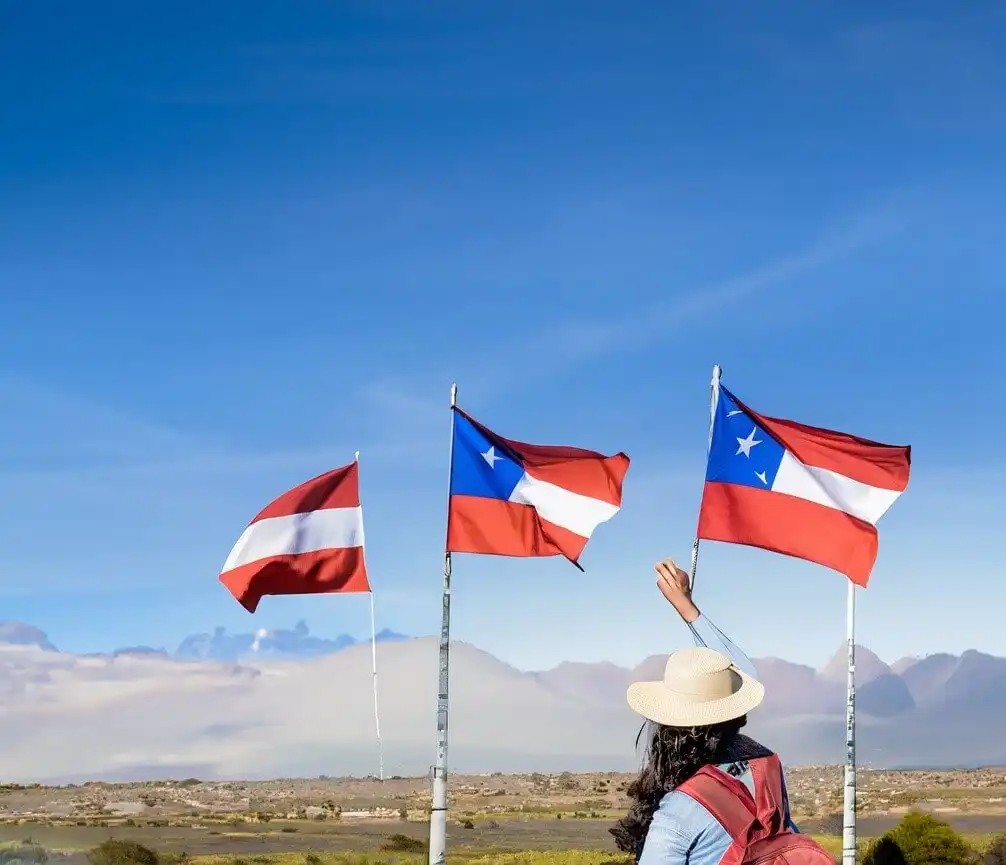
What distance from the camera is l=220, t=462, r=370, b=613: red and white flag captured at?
21656mm

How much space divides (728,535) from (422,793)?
116181mm

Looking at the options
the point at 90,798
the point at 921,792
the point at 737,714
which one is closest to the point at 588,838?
the point at 921,792

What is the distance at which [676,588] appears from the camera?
7.06 meters

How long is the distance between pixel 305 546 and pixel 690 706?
17.1 metres

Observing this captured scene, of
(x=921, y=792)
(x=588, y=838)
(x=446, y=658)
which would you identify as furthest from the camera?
(x=921, y=792)

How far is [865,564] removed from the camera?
20906mm

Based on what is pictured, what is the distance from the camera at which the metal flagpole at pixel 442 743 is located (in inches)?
811

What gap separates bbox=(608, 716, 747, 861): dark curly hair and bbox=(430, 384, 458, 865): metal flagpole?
15.4 m

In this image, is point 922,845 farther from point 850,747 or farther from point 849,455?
point 849,455

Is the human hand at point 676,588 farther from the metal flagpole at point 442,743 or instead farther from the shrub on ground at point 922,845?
the shrub on ground at point 922,845

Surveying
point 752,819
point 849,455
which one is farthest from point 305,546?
point 752,819

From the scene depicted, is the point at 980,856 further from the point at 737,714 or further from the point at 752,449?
the point at 737,714

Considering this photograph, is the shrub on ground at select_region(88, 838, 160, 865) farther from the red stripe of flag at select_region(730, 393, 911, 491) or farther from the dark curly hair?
the dark curly hair

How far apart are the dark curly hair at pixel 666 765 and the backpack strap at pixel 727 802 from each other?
0.41ft
